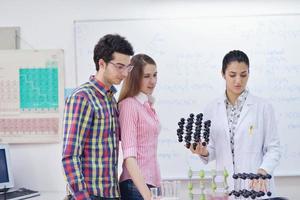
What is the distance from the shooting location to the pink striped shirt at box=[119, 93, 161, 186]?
5.28ft

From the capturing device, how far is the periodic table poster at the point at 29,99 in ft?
9.68

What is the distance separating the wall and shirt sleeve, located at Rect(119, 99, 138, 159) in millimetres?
1395

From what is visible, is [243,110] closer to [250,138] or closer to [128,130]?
[250,138]

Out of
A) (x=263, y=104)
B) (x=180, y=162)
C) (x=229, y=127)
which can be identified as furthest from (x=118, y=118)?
(x=180, y=162)

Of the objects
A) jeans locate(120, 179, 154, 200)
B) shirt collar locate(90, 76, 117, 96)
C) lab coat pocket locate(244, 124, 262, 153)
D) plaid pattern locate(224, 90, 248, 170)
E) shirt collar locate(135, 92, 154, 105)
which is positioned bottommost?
jeans locate(120, 179, 154, 200)

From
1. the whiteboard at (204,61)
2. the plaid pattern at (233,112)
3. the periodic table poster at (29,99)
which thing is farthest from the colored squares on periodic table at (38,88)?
the plaid pattern at (233,112)

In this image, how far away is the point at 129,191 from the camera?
5.38 ft

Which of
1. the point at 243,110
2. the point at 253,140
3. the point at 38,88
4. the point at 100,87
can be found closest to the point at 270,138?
the point at 253,140

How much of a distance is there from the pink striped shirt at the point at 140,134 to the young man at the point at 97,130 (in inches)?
2.1

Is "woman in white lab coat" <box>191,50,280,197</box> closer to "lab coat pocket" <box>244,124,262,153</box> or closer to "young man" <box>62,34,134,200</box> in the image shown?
"lab coat pocket" <box>244,124,262,153</box>

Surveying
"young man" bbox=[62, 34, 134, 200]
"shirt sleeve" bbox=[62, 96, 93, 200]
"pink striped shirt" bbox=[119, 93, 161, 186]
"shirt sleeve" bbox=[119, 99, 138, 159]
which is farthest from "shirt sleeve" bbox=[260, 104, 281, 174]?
"shirt sleeve" bbox=[62, 96, 93, 200]

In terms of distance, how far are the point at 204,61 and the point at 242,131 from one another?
98 cm

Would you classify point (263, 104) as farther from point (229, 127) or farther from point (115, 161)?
point (115, 161)

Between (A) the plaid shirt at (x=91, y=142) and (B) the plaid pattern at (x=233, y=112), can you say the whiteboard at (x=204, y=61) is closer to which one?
(B) the plaid pattern at (x=233, y=112)
